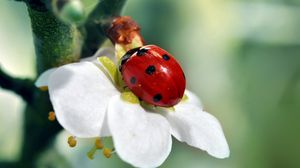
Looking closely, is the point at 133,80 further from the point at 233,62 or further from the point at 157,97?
the point at 233,62

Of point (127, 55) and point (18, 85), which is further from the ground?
point (127, 55)

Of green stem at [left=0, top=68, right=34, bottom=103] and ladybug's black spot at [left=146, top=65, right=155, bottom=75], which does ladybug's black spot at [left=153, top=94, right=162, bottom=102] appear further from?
green stem at [left=0, top=68, right=34, bottom=103]

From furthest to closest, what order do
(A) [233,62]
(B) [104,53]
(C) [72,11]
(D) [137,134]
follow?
1. (A) [233,62]
2. (B) [104,53]
3. (D) [137,134]
4. (C) [72,11]

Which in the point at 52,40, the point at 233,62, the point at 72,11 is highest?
the point at 72,11

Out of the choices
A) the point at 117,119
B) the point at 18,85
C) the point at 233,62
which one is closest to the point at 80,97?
the point at 117,119

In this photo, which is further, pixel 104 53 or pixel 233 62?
pixel 233 62

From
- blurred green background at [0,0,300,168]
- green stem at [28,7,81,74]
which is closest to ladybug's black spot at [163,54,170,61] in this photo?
green stem at [28,7,81,74]

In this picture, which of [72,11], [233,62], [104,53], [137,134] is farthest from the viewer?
[233,62]
